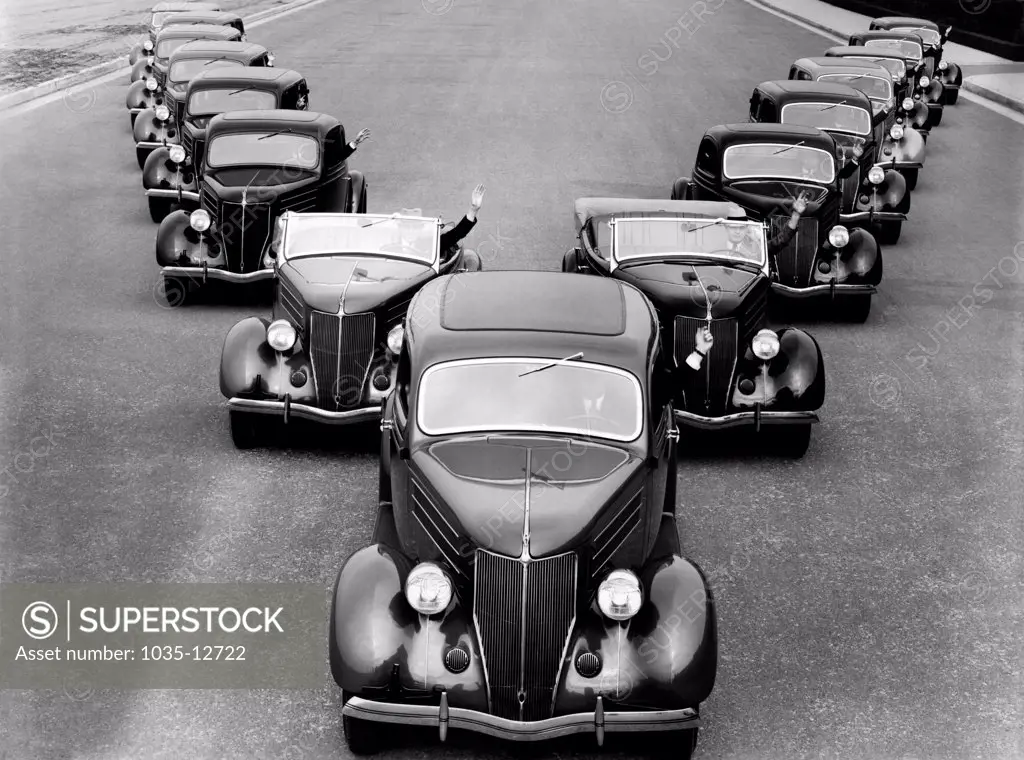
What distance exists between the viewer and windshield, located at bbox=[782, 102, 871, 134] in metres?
16.1

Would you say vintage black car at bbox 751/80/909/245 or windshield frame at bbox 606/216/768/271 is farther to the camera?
vintage black car at bbox 751/80/909/245

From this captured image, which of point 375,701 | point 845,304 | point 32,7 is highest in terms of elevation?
point 375,701

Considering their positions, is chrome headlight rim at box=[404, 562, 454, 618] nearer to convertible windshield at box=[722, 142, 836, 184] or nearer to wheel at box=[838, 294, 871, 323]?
wheel at box=[838, 294, 871, 323]

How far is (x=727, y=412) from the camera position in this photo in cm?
938

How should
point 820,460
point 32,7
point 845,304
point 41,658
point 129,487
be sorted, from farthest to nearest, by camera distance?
point 32,7
point 845,304
point 820,460
point 129,487
point 41,658

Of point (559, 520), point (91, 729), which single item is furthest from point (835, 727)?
point (91, 729)

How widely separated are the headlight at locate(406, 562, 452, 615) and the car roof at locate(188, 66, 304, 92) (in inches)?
462

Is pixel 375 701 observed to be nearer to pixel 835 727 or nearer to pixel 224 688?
pixel 224 688

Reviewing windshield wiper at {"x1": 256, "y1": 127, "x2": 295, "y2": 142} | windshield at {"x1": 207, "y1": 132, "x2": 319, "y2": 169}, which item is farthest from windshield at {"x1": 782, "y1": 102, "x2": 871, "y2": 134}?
windshield wiper at {"x1": 256, "y1": 127, "x2": 295, "y2": 142}

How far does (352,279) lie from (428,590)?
426 cm

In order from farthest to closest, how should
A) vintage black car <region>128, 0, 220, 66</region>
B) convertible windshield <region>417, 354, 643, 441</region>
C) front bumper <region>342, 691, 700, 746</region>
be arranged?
vintage black car <region>128, 0, 220, 66</region> → convertible windshield <region>417, 354, 643, 441</region> → front bumper <region>342, 691, 700, 746</region>

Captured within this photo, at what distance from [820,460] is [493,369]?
12.3ft

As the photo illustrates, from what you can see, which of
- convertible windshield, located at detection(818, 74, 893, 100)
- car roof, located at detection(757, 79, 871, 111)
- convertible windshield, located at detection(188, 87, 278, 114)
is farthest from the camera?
convertible windshield, located at detection(818, 74, 893, 100)

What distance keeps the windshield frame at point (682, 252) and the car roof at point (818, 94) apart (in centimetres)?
636
